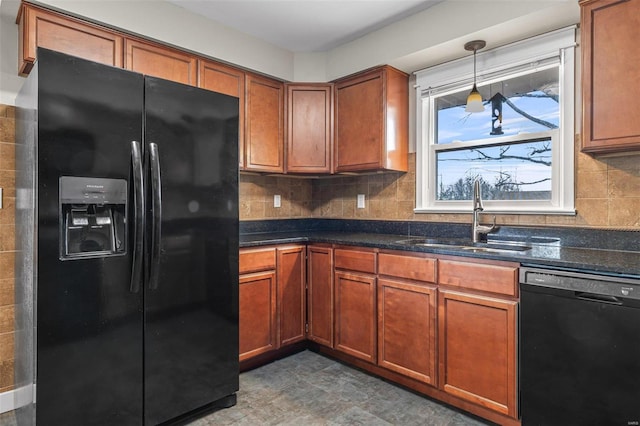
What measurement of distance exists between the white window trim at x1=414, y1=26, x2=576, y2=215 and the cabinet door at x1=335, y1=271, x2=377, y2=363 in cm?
83

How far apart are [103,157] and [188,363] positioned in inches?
44.6

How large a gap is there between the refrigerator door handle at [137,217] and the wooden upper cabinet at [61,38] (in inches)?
32.7

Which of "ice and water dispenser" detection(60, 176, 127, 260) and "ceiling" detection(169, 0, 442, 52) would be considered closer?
"ice and water dispenser" detection(60, 176, 127, 260)

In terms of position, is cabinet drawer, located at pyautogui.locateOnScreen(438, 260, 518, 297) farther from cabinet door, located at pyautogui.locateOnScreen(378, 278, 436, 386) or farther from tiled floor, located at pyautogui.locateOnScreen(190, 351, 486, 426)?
tiled floor, located at pyautogui.locateOnScreen(190, 351, 486, 426)

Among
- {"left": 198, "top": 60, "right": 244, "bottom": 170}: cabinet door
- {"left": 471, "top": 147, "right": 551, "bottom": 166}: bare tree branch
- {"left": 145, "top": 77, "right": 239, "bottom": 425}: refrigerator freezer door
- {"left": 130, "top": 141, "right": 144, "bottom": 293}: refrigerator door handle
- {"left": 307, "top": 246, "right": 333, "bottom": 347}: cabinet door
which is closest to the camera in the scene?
{"left": 130, "top": 141, "right": 144, "bottom": 293}: refrigerator door handle

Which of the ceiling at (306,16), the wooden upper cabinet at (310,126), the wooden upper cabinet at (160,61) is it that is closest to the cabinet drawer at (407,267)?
the wooden upper cabinet at (310,126)

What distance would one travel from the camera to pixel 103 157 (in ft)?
5.67

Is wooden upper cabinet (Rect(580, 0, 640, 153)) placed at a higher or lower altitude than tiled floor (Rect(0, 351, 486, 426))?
higher

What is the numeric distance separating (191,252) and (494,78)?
7.56 feet

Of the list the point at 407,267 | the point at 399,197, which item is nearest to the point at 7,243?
the point at 407,267

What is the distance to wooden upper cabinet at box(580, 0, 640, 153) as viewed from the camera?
6.04ft

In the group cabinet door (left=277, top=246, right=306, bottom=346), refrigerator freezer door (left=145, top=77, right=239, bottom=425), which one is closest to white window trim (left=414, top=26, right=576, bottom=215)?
cabinet door (left=277, top=246, right=306, bottom=346)

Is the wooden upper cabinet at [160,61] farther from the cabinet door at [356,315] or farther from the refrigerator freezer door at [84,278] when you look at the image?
the cabinet door at [356,315]

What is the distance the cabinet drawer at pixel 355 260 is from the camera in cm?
255
